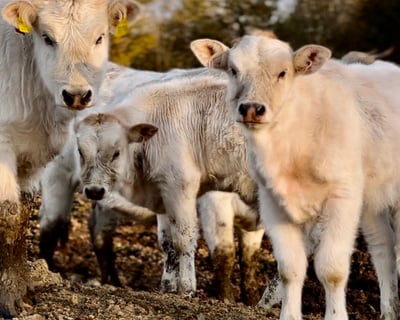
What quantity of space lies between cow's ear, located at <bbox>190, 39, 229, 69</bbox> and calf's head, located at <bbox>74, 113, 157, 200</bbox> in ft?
7.23

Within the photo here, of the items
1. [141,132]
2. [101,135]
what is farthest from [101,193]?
[141,132]

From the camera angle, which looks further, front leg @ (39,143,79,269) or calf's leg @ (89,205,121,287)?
front leg @ (39,143,79,269)

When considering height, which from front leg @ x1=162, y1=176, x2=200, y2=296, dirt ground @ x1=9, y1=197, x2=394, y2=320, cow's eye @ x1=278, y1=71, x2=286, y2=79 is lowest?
dirt ground @ x1=9, y1=197, x2=394, y2=320

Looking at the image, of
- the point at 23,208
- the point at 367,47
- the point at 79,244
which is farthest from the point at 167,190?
the point at 367,47

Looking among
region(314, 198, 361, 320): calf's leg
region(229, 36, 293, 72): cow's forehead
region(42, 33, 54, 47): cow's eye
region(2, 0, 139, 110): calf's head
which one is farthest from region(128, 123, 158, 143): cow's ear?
region(314, 198, 361, 320): calf's leg

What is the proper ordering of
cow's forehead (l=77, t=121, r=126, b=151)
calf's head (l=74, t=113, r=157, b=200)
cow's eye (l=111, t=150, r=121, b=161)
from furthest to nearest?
cow's eye (l=111, t=150, r=121, b=161)
cow's forehead (l=77, t=121, r=126, b=151)
calf's head (l=74, t=113, r=157, b=200)

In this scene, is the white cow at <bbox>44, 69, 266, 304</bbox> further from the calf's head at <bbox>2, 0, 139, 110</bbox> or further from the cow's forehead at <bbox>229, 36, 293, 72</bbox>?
the cow's forehead at <bbox>229, 36, 293, 72</bbox>

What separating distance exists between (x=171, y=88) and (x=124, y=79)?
1.95 meters

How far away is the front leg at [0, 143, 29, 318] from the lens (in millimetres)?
8641

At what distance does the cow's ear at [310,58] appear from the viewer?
27.1ft

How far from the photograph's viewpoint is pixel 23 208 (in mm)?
9125

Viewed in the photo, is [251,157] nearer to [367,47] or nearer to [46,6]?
[46,6]

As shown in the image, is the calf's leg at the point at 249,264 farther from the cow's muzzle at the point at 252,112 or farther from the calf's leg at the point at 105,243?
the cow's muzzle at the point at 252,112

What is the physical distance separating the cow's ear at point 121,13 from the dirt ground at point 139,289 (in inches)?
86.8
